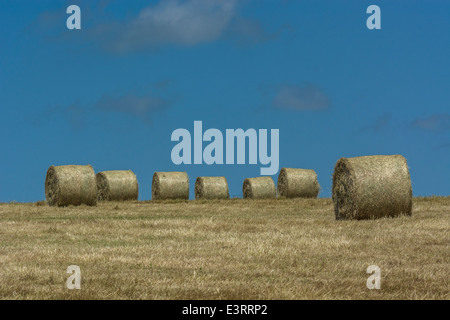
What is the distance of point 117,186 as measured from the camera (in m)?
33.2

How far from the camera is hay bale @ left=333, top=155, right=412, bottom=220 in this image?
1858 cm

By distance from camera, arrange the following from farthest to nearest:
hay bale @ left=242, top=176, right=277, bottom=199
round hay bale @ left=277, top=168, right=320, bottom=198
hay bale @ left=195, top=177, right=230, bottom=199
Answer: hay bale @ left=242, top=176, right=277, bottom=199
hay bale @ left=195, top=177, right=230, bottom=199
round hay bale @ left=277, top=168, right=320, bottom=198

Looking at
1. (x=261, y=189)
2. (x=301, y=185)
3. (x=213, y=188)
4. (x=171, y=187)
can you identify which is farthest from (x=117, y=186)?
(x=301, y=185)

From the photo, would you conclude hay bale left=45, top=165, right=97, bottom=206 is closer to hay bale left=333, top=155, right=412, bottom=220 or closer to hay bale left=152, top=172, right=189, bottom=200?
hay bale left=152, top=172, right=189, bottom=200

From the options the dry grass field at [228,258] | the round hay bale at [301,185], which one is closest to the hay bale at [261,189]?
the round hay bale at [301,185]

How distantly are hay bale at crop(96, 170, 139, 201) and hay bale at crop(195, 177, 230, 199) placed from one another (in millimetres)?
4952

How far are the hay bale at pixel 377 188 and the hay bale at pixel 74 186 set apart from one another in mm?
12188

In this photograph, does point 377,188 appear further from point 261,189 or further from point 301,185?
point 261,189

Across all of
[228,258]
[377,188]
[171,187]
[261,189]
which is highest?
[171,187]

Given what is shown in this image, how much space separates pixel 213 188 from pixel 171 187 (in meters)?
2.68

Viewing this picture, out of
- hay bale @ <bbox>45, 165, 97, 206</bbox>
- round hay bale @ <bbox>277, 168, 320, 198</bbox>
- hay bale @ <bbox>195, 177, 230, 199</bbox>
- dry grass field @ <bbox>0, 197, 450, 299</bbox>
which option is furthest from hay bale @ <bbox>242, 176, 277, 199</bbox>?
dry grass field @ <bbox>0, 197, 450, 299</bbox>

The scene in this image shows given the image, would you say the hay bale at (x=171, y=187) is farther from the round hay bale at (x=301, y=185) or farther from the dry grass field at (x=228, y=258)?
the dry grass field at (x=228, y=258)
